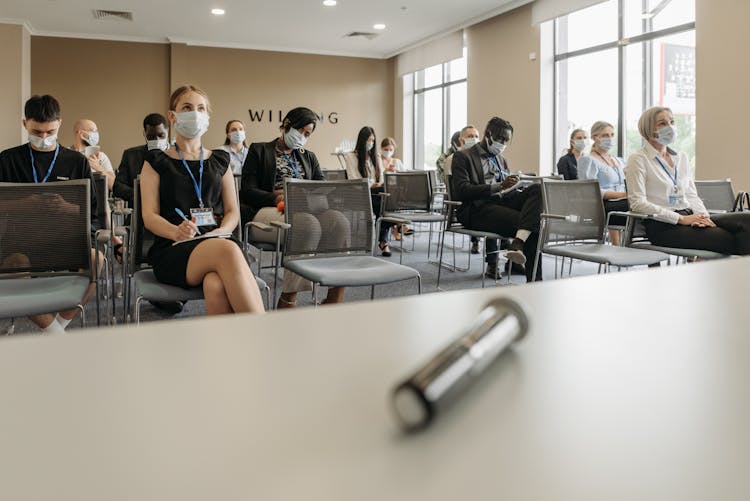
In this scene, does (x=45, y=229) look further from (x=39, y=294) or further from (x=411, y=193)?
(x=411, y=193)

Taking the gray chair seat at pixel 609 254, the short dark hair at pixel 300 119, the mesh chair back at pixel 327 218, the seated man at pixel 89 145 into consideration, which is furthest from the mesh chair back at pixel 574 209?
the seated man at pixel 89 145

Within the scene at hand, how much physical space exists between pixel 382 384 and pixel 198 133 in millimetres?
A: 2648

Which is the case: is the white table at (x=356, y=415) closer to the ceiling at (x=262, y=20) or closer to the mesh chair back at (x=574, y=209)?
the mesh chair back at (x=574, y=209)

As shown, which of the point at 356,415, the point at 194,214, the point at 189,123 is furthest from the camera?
the point at 189,123

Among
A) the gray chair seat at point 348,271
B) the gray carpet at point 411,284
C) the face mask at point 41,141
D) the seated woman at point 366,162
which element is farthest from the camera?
the seated woman at point 366,162

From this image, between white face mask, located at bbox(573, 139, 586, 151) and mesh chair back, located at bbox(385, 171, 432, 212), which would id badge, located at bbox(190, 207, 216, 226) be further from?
white face mask, located at bbox(573, 139, 586, 151)

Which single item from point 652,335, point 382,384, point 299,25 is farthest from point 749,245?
point 299,25

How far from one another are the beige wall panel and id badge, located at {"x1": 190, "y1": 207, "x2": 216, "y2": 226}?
→ 10008mm

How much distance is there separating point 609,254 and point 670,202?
82 cm

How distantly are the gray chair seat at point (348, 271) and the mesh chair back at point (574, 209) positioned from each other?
122 cm

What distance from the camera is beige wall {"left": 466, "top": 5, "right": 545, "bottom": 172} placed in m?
9.13

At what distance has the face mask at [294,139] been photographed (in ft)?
12.7

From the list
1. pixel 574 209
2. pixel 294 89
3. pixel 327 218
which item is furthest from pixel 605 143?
pixel 294 89

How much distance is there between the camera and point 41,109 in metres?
3.05
